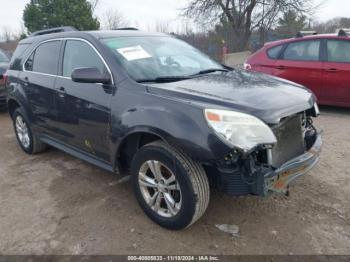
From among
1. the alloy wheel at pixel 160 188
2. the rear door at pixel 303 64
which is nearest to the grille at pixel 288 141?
the alloy wheel at pixel 160 188

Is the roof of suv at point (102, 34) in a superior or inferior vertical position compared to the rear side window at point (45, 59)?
superior

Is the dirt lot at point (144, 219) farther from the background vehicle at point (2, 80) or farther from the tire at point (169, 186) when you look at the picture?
the background vehicle at point (2, 80)

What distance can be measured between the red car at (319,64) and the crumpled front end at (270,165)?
12.0 feet

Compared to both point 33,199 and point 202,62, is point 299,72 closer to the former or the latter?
point 202,62

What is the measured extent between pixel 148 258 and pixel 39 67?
3014mm

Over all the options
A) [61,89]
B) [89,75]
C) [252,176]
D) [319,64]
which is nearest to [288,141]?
[252,176]

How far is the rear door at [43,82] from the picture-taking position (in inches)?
164

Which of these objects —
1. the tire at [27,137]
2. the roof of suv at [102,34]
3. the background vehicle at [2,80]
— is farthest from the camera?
the background vehicle at [2,80]

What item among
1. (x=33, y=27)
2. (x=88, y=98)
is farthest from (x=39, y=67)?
(x=33, y=27)

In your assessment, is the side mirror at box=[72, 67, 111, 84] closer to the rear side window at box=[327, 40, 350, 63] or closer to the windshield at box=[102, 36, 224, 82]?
the windshield at box=[102, 36, 224, 82]

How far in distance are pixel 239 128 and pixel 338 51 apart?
191 inches

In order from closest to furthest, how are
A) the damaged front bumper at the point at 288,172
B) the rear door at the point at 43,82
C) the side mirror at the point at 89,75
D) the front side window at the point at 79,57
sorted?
the damaged front bumper at the point at 288,172 < the side mirror at the point at 89,75 < the front side window at the point at 79,57 < the rear door at the point at 43,82

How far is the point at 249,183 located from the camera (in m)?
2.60

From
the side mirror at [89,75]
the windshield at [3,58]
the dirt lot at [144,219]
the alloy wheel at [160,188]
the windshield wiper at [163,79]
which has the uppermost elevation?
the windshield at [3,58]
